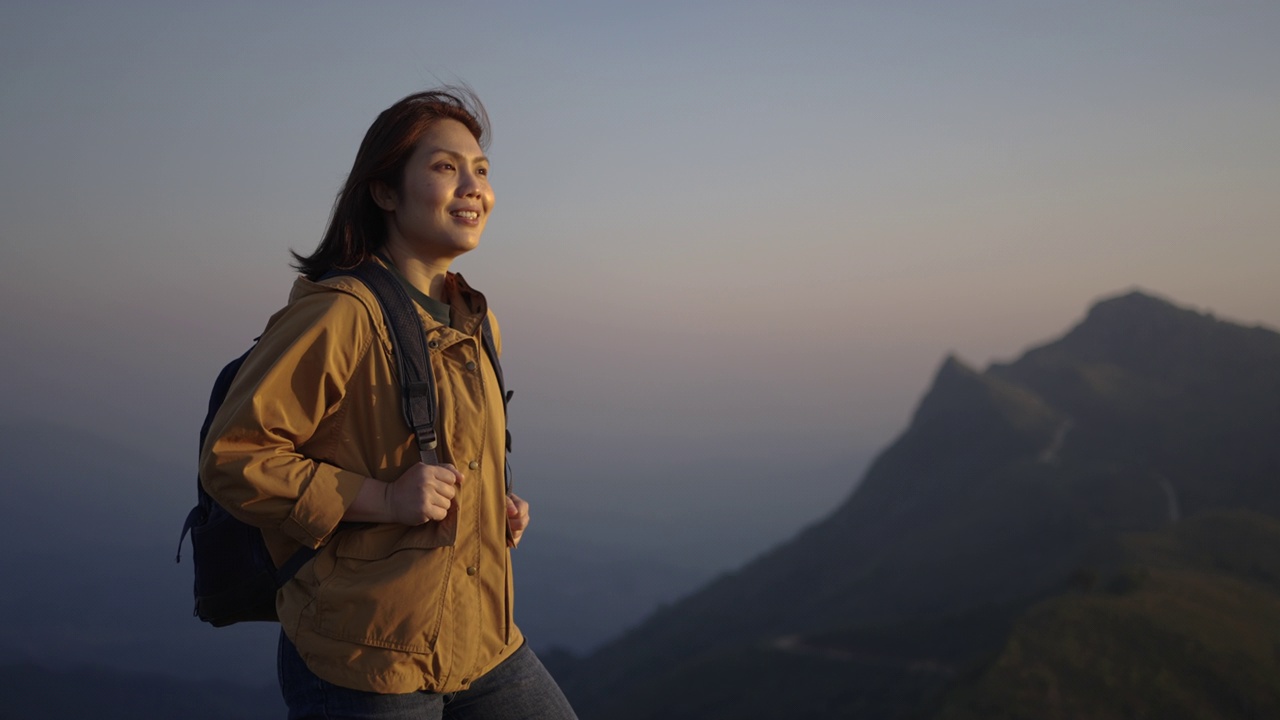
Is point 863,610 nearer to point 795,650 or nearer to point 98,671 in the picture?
point 795,650

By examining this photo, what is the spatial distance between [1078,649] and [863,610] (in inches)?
1837

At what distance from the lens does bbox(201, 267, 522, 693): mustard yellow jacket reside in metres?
3.33

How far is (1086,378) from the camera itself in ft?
462

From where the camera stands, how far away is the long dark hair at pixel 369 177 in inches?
153

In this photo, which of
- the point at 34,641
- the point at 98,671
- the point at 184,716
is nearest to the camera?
the point at 184,716

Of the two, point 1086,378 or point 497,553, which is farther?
point 1086,378

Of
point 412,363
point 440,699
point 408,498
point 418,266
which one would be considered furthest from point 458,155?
point 440,699

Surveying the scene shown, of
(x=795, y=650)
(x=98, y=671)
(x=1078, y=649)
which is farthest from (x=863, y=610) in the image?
(x=98, y=671)

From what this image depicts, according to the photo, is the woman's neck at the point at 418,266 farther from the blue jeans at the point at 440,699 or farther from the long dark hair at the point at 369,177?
the blue jeans at the point at 440,699

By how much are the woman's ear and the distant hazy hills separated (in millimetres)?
45917

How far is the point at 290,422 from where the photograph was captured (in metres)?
3.39

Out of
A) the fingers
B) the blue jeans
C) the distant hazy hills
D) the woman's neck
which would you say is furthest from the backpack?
the distant hazy hills

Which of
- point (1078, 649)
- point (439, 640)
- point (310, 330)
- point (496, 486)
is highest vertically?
point (310, 330)

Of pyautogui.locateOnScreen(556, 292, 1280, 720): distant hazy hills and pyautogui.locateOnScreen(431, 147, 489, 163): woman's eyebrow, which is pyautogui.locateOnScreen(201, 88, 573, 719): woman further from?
pyautogui.locateOnScreen(556, 292, 1280, 720): distant hazy hills
